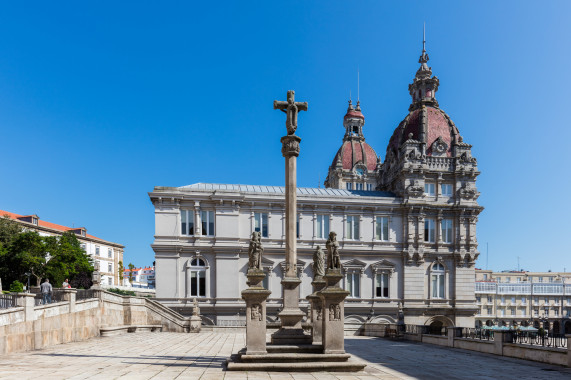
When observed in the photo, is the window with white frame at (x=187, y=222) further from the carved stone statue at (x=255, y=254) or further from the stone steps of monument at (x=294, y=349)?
the stone steps of monument at (x=294, y=349)

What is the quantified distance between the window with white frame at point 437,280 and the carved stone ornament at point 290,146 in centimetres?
3231

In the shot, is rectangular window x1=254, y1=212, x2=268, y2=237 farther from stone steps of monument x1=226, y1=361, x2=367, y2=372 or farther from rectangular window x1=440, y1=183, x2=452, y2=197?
stone steps of monument x1=226, y1=361, x2=367, y2=372

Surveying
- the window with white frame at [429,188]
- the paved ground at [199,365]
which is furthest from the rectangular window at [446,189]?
the paved ground at [199,365]

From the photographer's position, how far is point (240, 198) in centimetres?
4631

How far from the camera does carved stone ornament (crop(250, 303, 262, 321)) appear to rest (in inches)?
703

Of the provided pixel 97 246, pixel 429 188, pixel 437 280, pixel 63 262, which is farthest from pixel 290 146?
pixel 97 246

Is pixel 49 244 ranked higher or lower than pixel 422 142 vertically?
lower

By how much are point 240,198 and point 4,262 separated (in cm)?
3906

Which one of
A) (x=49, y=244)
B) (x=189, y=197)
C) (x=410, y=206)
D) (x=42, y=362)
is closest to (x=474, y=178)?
(x=410, y=206)

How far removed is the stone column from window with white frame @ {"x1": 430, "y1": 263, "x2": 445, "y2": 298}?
103 feet

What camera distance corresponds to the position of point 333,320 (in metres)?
17.8

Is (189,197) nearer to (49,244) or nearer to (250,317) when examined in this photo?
(250,317)

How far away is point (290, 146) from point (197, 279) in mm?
26961

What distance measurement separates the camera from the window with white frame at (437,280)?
49.2 m
